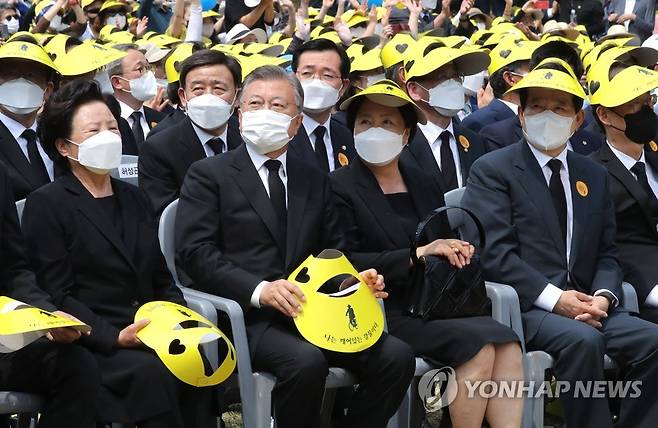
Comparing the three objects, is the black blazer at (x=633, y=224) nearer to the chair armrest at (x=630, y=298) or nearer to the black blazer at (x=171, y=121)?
the chair armrest at (x=630, y=298)

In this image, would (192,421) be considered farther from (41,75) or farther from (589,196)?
(41,75)

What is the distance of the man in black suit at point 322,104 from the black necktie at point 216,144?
0.45 m

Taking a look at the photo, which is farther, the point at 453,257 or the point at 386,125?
the point at 386,125

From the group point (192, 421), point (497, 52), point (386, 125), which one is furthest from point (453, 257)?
point (497, 52)

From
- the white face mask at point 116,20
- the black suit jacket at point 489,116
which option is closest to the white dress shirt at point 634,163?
the black suit jacket at point 489,116

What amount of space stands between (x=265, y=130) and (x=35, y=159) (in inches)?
66.8

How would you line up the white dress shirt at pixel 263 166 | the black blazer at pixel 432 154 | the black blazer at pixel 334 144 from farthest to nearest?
1. the black blazer at pixel 334 144
2. the black blazer at pixel 432 154
3. the white dress shirt at pixel 263 166

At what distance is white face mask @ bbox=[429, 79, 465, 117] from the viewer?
24.3 feet

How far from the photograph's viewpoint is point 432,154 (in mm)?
7102

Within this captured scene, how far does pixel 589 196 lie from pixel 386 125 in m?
1.12

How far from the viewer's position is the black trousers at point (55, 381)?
15.0ft

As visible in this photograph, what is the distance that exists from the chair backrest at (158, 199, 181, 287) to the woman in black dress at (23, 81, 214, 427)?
0.17 meters

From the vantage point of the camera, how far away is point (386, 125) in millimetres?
5973

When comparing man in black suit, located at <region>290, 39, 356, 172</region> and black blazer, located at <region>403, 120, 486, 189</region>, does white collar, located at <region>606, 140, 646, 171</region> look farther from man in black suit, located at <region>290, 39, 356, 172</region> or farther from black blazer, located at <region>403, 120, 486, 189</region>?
man in black suit, located at <region>290, 39, 356, 172</region>
